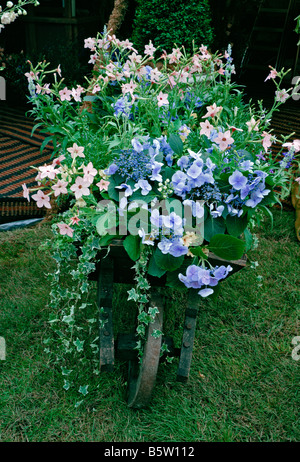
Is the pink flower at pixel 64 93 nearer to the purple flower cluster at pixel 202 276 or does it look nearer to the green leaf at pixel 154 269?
the green leaf at pixel 154 269

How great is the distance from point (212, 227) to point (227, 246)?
10cm

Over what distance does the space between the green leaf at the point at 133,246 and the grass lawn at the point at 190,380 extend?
811 mm

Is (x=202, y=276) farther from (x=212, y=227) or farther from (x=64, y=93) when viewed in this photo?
(x=64, y=93)

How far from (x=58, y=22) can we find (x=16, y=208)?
3.81m

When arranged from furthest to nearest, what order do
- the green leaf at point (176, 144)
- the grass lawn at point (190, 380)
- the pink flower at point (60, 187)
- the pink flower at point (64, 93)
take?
the pink flower at point (64, 93)
the grass lawn at point (190, 380)
the green leaf at point (176, 144)
the pink flower at point (60, 187)

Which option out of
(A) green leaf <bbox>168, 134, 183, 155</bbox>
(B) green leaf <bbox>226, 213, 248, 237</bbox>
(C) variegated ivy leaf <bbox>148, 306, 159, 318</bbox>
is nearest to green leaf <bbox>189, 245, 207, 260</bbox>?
(B) green leaf <bbox>226, 213, 248, 237</bbox>

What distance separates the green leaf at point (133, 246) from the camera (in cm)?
136

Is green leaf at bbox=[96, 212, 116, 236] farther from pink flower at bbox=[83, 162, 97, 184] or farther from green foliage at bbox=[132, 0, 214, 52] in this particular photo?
green foliage at bbox=[132, 0, 214, 52]

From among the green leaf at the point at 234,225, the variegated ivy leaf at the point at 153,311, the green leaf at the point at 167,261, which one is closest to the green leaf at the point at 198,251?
the green leaf at the point at 167,261

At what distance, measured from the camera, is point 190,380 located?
197 centimetres

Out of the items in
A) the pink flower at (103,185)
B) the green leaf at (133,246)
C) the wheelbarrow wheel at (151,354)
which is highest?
the pink flower at (103,185)

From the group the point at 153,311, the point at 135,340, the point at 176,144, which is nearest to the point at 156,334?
the point at 153,311
